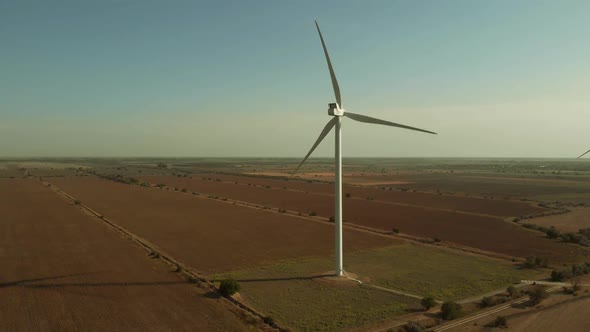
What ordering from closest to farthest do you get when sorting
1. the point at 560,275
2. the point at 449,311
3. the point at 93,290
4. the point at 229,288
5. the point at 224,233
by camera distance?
the point at 449,311
the point at 229,288
the point at 93,290
the point at 560,275
the point at 224,233

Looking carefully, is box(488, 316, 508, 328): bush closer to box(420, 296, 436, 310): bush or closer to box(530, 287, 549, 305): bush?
box(420, 296, 436, 310): bush

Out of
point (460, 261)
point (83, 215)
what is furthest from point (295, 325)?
point (83, 215)

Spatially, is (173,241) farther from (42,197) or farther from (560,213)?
(560,213)

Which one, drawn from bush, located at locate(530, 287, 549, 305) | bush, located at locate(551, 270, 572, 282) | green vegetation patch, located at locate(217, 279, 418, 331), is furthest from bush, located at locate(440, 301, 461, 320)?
bush, located at locate(551, 270, 572, 282)

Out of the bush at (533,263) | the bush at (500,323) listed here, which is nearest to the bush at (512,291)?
the bush at (500,323)

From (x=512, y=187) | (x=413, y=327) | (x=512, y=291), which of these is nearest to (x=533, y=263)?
(x=512, y=291)

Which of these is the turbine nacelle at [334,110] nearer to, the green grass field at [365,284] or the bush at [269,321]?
the green grass field at [365,284]

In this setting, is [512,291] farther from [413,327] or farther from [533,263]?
[413,327]
